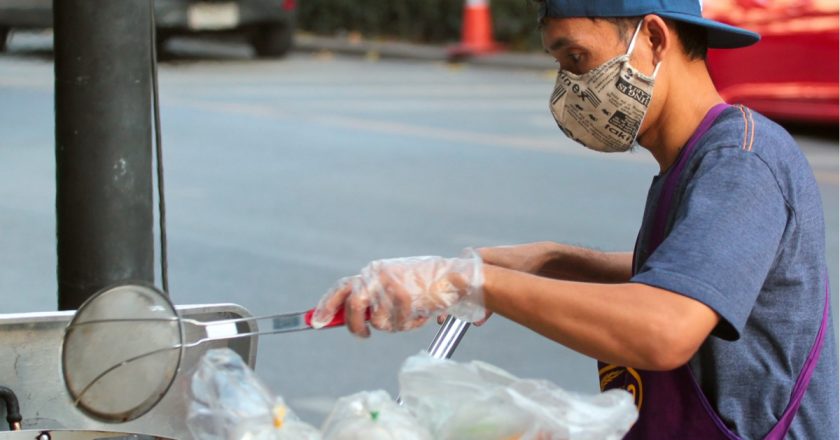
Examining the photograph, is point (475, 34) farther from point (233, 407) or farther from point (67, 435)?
point (233, 407)

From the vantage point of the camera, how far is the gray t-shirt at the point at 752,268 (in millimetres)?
1693

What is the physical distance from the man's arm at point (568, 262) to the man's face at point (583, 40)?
0.40 metres

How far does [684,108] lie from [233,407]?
80 cm

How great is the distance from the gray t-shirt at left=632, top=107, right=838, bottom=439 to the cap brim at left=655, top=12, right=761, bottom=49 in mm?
134

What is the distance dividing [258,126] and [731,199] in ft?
27.7

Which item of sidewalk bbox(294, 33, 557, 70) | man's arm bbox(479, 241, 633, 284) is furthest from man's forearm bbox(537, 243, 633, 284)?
sidewalk bbox(294, 33, 557, 70)

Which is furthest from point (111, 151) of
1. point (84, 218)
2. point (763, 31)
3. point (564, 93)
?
point (763, 31)

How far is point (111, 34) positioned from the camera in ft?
8.91

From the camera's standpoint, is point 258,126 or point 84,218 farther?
point 258,126

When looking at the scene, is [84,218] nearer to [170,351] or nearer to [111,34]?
[111,34]

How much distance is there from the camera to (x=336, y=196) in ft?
25.3

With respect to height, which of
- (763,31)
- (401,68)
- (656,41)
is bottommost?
(401,68)

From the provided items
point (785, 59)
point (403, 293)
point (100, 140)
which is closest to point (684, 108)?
point (403, 293)

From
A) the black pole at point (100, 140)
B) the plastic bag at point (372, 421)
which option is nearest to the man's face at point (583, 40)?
the plastic bag at point (372, 421)
